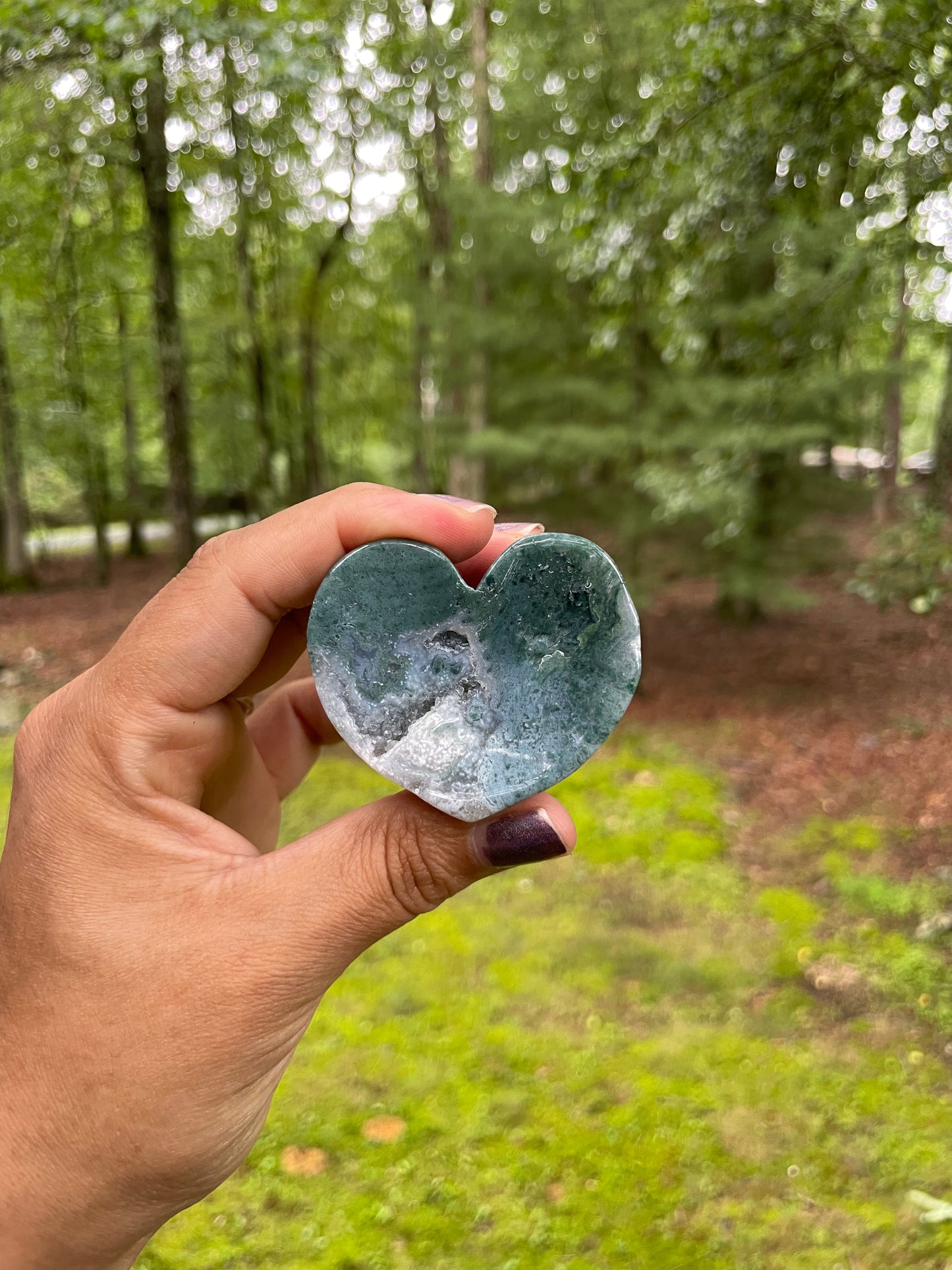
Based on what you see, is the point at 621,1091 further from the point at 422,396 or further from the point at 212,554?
the point at 422,396

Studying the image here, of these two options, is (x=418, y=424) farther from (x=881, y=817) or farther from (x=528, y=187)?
(x=881, y=817)

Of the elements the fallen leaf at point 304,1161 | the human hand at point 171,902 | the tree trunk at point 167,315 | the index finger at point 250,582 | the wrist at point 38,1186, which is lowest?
the fallen leaf at point 304,1161

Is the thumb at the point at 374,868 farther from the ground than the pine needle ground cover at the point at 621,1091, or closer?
farther from the ground

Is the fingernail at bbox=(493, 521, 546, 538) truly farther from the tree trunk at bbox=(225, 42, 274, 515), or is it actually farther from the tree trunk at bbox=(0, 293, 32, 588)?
the tree trunk at bbox=(0, 293, 32, 588)

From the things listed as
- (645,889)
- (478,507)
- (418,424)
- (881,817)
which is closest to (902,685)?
(881,817)

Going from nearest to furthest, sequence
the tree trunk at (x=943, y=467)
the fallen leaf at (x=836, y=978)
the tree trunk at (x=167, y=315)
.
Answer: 1. the fallen leaf at (x=836, y=978)
2. the tree trunk at (x=943, y=467)
3. the tree trunk at (x=167, y=315)

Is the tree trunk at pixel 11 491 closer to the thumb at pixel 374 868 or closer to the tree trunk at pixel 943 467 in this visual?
the tree trunk at pixel 943 467

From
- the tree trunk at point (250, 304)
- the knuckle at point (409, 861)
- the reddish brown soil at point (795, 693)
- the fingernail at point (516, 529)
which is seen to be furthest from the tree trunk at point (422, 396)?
the knuckle at point (409, 861)
